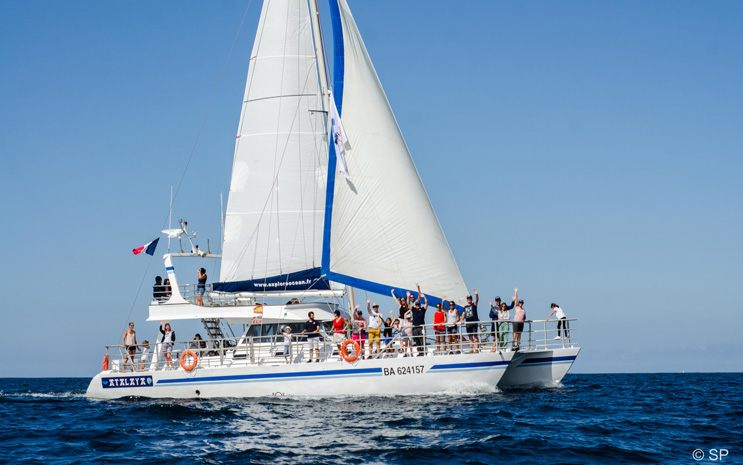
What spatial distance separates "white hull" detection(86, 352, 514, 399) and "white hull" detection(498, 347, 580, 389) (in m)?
1.26

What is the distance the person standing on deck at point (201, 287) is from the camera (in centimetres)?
2345

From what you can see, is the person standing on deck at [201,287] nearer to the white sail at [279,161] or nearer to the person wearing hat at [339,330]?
the white sail at [279,161]

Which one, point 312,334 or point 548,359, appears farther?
point 548,359

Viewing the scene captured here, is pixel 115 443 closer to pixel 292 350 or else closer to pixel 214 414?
pixel 214 414

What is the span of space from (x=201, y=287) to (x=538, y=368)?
1102 centimetres

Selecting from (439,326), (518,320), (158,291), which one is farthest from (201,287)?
(518,320)

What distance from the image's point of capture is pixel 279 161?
24.6 metres

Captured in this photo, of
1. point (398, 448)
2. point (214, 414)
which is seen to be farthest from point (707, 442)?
→ point (214, 414)

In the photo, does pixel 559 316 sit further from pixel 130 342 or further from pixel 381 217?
pixel 130 342

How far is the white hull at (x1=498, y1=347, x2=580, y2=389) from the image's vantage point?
Result: 20295 mm

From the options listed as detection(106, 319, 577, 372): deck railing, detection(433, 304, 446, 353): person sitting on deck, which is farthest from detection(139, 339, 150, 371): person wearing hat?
detection(433, 304, 446, 353): person sitting on deck

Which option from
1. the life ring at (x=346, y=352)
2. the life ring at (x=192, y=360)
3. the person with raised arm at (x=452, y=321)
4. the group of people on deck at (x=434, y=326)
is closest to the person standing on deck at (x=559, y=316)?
the group of people on deck at (x=434, y=326)

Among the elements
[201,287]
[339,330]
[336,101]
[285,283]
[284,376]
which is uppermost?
[336,101]

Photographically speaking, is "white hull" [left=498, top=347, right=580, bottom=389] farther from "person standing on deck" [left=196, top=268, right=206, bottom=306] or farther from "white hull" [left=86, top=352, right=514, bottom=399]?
"person standing on deck" [left=196, top=268, right=206, bottom=306]
